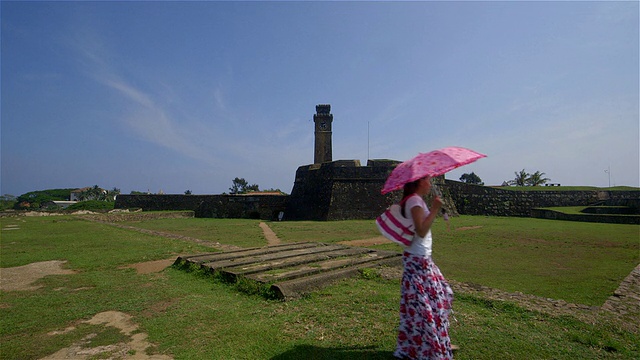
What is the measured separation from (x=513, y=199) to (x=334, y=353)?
21.7 meters

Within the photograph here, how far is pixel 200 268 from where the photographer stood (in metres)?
5.64

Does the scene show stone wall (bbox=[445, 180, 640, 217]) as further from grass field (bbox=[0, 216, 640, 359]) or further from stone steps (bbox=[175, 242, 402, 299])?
stone steps (bbox=[175, 242, 402, 299])

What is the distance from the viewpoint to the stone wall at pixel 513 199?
821 inches

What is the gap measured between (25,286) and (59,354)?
10.3 ft

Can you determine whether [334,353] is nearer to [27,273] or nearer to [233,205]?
[27,273]

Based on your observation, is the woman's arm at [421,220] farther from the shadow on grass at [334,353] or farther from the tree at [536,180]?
the tree at [536,180]

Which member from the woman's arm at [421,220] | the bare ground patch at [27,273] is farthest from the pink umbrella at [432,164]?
the bare ground patch at [27,273]

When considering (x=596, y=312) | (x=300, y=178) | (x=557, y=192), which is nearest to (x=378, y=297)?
(x=596, y=312)

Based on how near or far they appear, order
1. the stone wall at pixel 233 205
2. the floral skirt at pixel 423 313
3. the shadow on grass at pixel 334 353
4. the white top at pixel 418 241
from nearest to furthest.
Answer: the floral skirt at pixel 423 313
the white top at pixel 418 241
the shadow on grass at pixel 334 353
the stone wall at pixel 233 205

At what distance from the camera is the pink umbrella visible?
2385 millimetres

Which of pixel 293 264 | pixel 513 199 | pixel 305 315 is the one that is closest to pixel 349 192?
pixel 513 199

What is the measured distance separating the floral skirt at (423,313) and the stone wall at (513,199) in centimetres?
2056

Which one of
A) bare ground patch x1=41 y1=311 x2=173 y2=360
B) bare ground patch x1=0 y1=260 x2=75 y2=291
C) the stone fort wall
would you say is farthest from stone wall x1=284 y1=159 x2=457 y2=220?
bare ground patch x1=41 y1=311 x2=173 y2=360

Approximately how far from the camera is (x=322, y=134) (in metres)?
36.4
